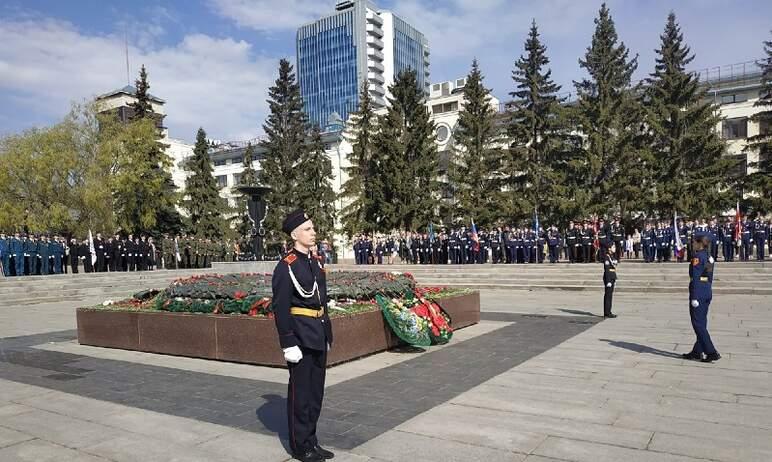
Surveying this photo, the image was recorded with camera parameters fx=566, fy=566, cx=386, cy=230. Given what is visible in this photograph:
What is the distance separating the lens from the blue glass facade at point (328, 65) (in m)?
120

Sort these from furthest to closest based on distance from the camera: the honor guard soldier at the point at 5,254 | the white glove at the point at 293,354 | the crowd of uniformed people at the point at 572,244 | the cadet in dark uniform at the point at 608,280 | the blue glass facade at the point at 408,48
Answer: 1. the blue glass facade at the point at 408,48
2. the honor guard soldier at the point at 5,254
3. the crowd of uniformed people at the point at 572,244
4. the cadet in dark uniform at the point at 608,280
5. the white glove at the point at 293,354

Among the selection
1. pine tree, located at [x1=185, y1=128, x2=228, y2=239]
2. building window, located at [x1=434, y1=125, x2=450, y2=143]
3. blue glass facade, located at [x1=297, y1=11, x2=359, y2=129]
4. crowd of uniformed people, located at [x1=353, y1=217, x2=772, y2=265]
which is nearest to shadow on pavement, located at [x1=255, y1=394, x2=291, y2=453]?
crowd of uniformed people, located at [x1=353, y1=217, x2=772, y2=265]

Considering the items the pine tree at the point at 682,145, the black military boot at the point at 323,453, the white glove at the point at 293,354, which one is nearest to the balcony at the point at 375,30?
the pine tree at the point at 682,145

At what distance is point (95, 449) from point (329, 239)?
3865 cm

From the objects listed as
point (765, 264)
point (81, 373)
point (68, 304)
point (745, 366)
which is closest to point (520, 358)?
point (745, 366)

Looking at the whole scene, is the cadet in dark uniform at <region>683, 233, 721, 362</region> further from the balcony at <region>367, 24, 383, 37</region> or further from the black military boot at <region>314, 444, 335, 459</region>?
the balcony at <region>367, 24, 383, 37</region>

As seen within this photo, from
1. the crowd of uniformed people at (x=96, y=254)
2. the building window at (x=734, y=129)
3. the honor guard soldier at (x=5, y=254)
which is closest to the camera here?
the honor guard soldier at (x=5, y=254)

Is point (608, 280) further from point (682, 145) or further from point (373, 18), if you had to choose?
point (373, 18)

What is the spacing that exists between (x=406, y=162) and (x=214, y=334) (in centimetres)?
3109

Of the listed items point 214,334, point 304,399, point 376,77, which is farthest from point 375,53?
point 304,399

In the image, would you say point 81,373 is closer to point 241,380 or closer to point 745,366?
point 241,380

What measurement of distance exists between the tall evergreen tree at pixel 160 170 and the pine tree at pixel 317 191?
9.25 meters

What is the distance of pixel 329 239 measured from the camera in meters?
43.5

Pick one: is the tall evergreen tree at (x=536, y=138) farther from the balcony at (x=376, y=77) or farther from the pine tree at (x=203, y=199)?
the balcony at (x=376, y=77)
